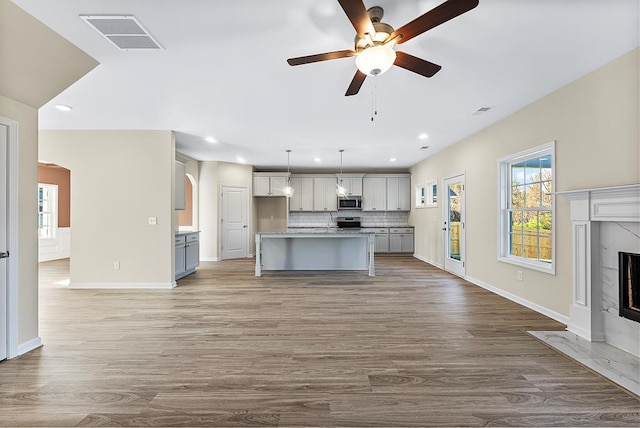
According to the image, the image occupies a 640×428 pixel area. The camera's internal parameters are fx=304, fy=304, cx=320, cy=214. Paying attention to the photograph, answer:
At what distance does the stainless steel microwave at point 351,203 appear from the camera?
9.09 meters

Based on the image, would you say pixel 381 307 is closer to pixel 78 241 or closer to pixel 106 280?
pixel 106 280

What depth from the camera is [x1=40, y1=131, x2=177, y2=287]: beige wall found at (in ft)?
16.5

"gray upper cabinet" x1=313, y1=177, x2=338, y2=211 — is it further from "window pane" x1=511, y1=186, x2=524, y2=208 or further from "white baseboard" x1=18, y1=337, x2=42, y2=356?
"white baseboard" x1=18, y1=337, x2=42, y2=356

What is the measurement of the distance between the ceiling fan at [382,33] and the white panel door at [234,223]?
257 inches

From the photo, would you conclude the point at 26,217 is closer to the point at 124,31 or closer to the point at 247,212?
the point at 124,31

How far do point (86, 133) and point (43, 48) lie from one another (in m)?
3.00

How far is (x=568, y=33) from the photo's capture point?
2377 mm

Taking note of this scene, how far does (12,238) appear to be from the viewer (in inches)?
104

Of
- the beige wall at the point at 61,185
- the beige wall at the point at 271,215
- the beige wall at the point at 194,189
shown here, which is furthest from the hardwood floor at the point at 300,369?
the beige wall at the point at 61,185

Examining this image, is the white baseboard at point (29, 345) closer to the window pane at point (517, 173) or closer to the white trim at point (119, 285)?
the white trim at point (119, 285)

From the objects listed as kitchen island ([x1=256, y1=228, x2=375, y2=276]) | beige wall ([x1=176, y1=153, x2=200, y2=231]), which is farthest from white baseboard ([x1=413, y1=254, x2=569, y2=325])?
beige wall ([x1=176, y1=153, x2=200, y2=231])

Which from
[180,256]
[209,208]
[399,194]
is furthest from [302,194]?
[180,256]

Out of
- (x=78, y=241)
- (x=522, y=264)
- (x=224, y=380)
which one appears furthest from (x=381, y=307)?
(x=78, y=241)

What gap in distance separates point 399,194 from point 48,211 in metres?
9.93
